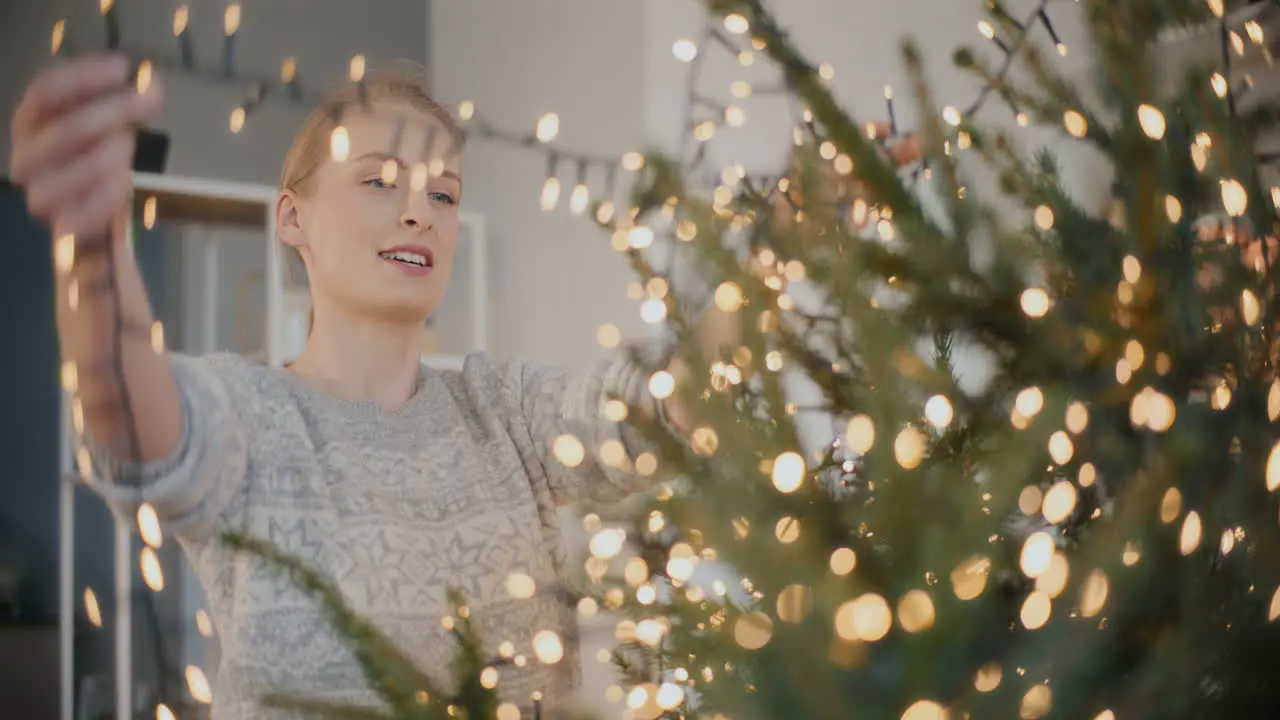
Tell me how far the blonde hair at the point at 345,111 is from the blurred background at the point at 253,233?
772mm

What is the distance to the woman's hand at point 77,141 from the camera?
0.27 m

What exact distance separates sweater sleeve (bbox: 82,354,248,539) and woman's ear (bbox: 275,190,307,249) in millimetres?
119

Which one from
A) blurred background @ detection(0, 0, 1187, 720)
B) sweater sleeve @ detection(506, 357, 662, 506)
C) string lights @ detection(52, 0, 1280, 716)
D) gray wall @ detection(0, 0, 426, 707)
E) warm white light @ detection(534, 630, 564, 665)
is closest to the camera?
string lights @ detection(52, 0, 1280, 716)

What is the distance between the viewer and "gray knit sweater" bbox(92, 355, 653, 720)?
497mm

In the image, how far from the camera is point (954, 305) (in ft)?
1.04

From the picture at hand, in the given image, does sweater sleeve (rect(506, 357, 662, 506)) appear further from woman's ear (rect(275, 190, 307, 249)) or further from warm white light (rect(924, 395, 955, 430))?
warm white light (rect(924, 395, 955, 430))

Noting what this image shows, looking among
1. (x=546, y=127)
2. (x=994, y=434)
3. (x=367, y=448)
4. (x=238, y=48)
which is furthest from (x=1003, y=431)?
(x=238, y=48)

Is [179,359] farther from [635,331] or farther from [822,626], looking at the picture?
[635,331]

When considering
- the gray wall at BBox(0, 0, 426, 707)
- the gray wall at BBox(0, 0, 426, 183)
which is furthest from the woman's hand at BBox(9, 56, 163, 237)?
the gray wall at BBox(0, 0, 426, 183)

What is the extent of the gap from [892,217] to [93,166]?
0.23 metres

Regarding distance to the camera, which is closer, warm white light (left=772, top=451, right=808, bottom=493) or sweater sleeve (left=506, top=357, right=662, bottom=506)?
warm white light (left=772, top=451, right=808, bottom=493)

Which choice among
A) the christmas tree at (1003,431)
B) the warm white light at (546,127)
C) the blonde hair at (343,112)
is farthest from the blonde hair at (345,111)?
the christmas tree at (1003,431)

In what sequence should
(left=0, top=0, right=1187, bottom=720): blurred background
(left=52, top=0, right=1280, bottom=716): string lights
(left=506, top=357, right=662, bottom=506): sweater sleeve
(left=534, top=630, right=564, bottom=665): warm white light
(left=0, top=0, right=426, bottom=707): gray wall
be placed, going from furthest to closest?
(left=0, top=0, right=426, bottom=707): gray wall < (left=0, top=0, right=1187, bottom=720): blurred background < (left=506, top=357, right=662, bottom=506): sweater sleeve < (left=534, top=630, right=564, bottom=665): warm white light < (left=52, top=0, right=1280, bottom=716): string lights

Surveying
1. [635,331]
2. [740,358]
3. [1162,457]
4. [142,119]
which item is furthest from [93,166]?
[635,331]
